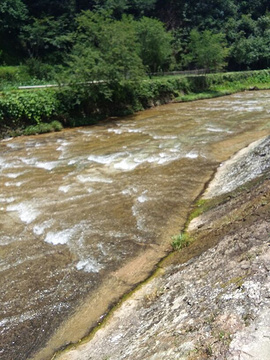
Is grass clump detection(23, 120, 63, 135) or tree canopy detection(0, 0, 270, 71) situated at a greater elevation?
tree canopy detection(0, 0, 270, 71)

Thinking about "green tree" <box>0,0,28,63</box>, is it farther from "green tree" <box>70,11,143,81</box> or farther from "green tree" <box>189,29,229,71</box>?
"green tree" <box>189,29,229,71</box>

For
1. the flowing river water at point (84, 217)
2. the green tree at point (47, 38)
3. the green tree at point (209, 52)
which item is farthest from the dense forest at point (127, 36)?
the flowing river water at point (84, 217)

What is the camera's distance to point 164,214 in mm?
7590

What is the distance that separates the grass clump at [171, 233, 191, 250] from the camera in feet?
19.6

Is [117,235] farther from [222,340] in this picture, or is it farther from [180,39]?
[180,39]

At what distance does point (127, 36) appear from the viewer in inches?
891

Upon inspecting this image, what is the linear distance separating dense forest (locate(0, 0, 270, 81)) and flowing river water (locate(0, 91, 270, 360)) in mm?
9070

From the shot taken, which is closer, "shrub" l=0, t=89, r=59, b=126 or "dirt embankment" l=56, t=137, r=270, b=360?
"dirt embankment" l=56, t=137, r=270, b=360

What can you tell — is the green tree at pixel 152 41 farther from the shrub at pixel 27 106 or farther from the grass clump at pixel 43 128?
the grass clump at pixel 43 128

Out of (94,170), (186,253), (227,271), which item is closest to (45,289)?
(186,253)

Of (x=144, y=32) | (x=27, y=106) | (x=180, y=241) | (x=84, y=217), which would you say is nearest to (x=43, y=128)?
(x=27, y=106)

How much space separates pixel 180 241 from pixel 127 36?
20318mm

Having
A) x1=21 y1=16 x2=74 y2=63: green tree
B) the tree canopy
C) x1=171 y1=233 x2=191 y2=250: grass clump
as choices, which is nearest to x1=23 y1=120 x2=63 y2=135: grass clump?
the tree canopy

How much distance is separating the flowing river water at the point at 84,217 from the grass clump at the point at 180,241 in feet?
0.72
